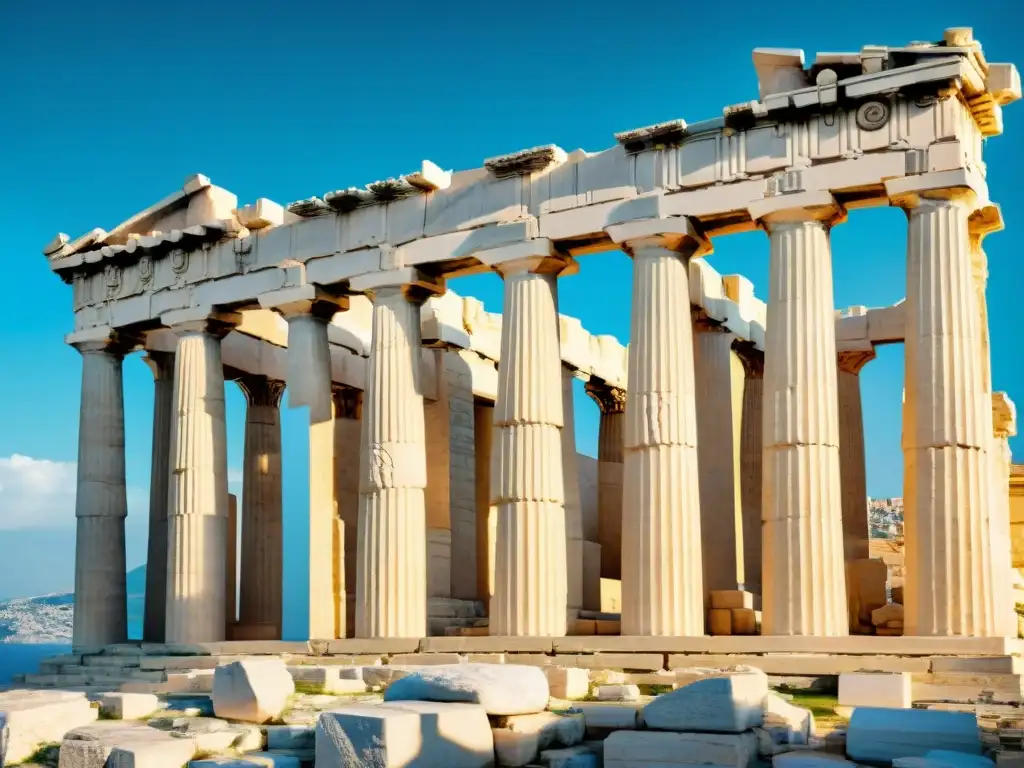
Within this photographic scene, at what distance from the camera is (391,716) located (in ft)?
49.5

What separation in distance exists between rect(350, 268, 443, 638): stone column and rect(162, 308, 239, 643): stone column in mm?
4536

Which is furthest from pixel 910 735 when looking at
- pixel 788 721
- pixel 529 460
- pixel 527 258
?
pixel 527 258

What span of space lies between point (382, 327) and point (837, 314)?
1277 centimetres

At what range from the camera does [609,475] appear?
126ft

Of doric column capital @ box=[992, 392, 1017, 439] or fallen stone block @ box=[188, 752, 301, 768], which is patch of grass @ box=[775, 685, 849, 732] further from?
doric column capital @ box=[992, 392, 1017, 439]

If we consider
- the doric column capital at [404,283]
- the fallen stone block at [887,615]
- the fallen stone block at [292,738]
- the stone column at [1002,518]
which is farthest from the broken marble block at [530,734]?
the doric column capital at [404,283]

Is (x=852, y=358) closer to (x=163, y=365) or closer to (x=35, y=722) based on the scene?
(x=163, y=365)

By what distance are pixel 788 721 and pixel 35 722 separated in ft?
30.5

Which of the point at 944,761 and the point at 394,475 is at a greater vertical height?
the point at 394,475

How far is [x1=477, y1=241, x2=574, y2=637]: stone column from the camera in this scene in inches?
1016

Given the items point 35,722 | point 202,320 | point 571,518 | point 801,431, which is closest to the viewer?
point 35,722

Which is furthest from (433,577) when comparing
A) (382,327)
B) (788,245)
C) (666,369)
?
(788,245)

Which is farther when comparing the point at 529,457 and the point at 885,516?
the point at 885,516

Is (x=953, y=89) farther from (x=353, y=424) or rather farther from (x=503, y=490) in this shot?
(x=353, y=424)
